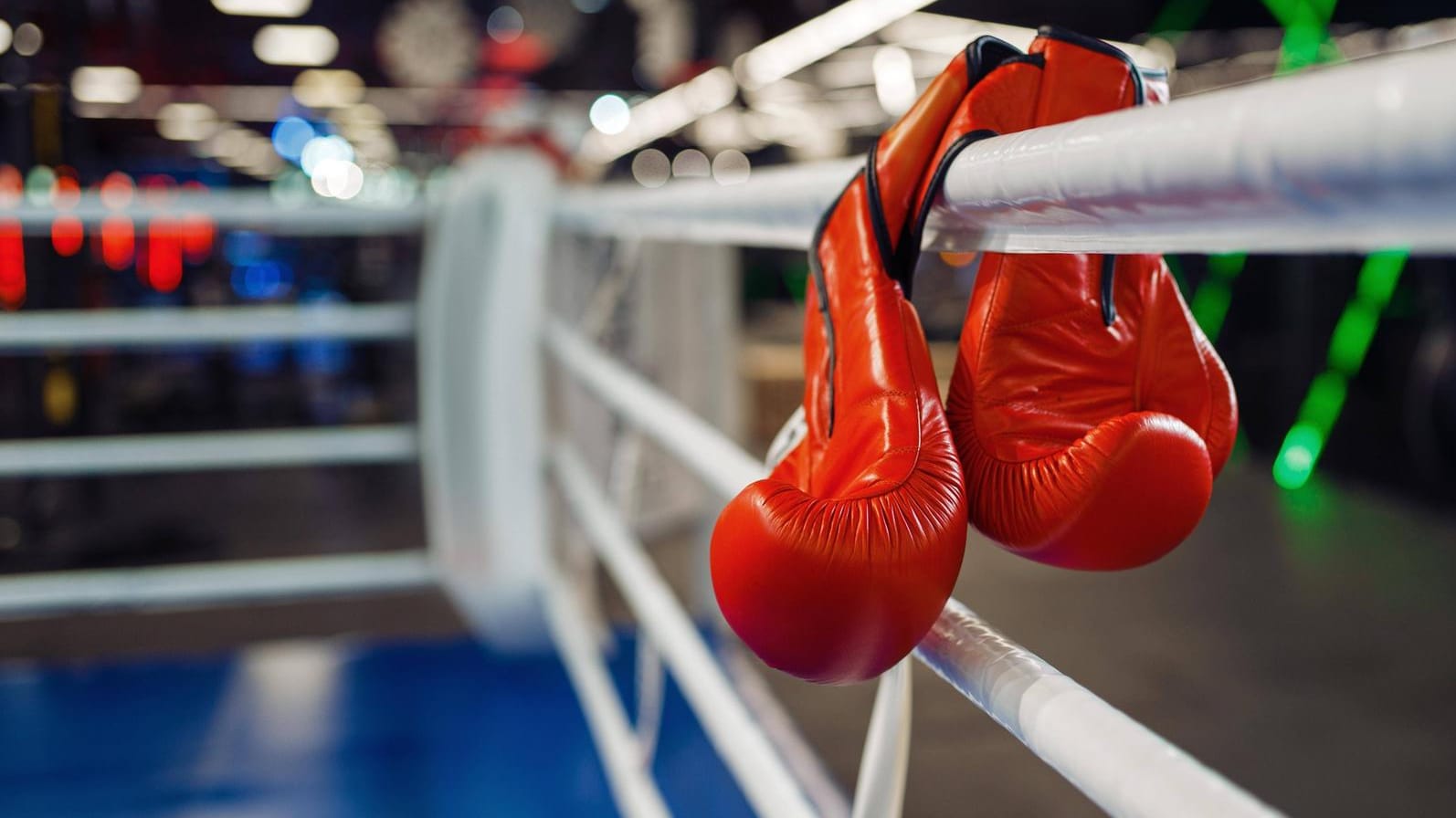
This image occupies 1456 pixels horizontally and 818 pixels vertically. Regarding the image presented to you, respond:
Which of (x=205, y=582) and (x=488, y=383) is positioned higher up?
(x=488, y=383)

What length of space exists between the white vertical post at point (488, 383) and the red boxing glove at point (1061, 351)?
1431 millimetres

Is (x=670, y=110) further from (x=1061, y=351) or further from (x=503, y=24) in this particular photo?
(x=1061, y=351)

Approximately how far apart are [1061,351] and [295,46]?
13976mm

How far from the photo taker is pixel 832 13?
343 inches

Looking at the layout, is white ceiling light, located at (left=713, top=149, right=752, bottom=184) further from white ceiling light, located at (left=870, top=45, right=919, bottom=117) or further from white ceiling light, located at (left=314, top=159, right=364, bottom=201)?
white ceiling light, located at (left=870, top=45, right=919, bottom=117)

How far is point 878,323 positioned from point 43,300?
12.7ft

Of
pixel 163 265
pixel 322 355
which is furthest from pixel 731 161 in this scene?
pixel 322 355

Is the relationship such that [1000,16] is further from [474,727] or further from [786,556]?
[786,556]

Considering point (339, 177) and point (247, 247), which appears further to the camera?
point (339, 177)

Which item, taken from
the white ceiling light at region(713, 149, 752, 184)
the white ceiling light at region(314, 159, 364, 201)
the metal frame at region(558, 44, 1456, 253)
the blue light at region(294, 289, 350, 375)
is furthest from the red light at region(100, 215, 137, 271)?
the white ceiling light at region(713, 149, 752, 184)

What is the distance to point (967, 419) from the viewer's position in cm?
57

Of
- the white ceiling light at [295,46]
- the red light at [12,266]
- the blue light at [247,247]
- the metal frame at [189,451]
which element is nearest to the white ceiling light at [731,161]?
the blue light at [247,247]

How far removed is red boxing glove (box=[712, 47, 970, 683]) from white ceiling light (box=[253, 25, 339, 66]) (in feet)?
41.6

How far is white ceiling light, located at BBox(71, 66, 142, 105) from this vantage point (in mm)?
12492
